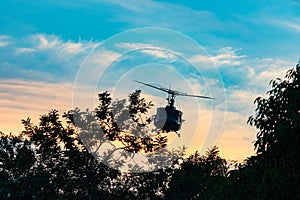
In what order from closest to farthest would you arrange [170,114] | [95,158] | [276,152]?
[276,152] < [170,114] < [95,158]

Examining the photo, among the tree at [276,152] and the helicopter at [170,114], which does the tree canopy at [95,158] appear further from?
the tree at [276,152]

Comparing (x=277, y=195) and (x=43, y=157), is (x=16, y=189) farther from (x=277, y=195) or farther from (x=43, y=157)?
(x=43, y=157)

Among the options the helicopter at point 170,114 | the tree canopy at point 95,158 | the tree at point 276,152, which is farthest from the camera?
the tree canopy at point 95,158

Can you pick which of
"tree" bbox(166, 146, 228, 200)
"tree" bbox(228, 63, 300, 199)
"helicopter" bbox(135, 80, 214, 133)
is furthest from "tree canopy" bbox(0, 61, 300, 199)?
"tree" bbox(228, 63, 300, 199)

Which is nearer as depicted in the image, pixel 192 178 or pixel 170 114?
pixel 170 114

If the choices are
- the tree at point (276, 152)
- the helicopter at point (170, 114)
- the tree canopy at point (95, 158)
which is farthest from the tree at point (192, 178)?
the tree at point (276, 152)

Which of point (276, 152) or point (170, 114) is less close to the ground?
point (170, 114)

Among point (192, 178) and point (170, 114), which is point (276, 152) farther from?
point (192, 178)

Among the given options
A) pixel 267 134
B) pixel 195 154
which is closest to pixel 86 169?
pixel 195 154

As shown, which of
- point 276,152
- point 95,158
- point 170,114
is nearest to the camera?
point 276,152

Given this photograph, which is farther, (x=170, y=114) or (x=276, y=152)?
(x=170, y=114)

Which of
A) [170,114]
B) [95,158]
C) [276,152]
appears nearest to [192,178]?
[95,158]

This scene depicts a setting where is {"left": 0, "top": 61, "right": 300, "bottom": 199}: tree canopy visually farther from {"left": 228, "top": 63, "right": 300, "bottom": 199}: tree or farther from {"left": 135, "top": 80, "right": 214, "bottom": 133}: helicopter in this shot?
{"left": 228, "top": 63, "right": 300, "bottom": 199}: tree

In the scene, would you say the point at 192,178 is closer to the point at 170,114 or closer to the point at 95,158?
the point at 95,158
